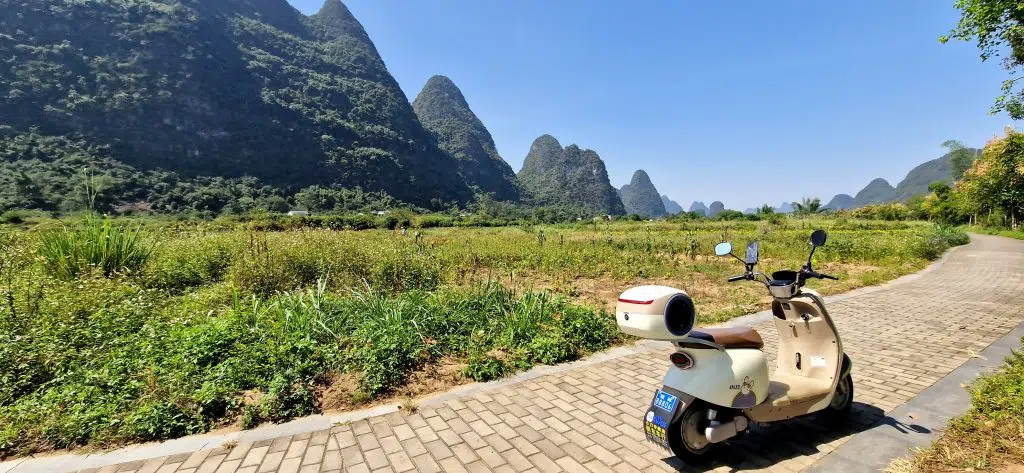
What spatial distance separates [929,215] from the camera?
48156 mm

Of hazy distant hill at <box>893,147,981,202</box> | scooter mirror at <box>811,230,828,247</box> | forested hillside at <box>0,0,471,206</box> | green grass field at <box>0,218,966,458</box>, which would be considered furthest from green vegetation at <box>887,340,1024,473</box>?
hazy distant hill at <box>893,147,981,202</box>

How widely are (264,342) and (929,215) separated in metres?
68.6

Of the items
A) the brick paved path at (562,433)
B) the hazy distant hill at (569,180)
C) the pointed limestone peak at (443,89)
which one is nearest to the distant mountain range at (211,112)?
the hazy distant hill at (569,180)

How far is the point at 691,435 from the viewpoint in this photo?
7.88ft

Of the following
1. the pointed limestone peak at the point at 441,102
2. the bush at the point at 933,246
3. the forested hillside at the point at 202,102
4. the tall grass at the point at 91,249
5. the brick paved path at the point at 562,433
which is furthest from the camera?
the pointed limestone peak at the point at 441,102

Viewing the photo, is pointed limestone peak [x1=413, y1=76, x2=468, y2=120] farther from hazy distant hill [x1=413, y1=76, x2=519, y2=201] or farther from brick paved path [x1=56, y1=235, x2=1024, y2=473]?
brick paved path [x1=56, y1=235, x2=1024, y2=473]

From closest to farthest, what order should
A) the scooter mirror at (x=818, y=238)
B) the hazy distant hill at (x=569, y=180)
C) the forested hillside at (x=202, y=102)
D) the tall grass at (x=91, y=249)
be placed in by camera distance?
1. the scooter mirror at (x=818, y=238)
2. the tall grass at (x=91, y=249)
3. the forested hillside at (x=202, y=102)
4. the hazy distant hill at (x=569, y=180)

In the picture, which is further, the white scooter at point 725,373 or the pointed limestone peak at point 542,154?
the pointed limestone peak at point 542,154

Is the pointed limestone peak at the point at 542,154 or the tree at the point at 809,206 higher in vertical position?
the pointed limestone peak at the point at 542,154

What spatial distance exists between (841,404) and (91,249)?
8.81 m

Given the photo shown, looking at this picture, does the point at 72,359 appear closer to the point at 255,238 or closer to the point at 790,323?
the point at 255,238

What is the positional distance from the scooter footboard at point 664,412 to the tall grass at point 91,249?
6.69m

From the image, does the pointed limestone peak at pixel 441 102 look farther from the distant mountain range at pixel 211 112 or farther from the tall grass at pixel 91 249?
the tall grass at pixel 91 249

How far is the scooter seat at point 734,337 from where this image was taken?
8.06 feet
